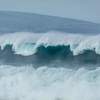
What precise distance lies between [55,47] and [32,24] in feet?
9.77

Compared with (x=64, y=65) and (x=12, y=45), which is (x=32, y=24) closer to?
(x=12, y=45)

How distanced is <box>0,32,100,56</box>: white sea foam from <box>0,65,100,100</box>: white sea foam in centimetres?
96

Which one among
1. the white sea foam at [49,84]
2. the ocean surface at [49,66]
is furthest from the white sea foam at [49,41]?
the white sea foam at [49,84]

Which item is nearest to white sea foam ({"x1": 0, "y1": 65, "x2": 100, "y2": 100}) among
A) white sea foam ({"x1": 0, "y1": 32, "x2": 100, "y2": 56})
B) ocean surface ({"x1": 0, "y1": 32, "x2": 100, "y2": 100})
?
ocean surface ({"x1": 0, "y1": 32, "x2": 100, "y2": 100})

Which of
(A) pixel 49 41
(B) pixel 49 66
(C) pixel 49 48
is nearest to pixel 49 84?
(B) pixel 49 66

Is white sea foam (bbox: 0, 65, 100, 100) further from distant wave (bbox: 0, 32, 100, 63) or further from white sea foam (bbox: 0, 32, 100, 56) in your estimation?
white sea foam (bbox: 0, 32, 100, 56)

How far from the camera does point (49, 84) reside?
1061 cm

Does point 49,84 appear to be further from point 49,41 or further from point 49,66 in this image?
point 49,41

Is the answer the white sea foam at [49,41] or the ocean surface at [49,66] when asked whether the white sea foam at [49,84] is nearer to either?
the ocean surface at [49,66]

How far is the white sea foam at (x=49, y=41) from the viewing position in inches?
452

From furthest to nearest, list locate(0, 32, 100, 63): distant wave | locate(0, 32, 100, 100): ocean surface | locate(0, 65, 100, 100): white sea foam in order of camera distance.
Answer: locate(0, 32, 100, 63): distant wave < locate(0, 32, 100, 100): ocean surface < locate(0, 65, 100, 100): white sea foam

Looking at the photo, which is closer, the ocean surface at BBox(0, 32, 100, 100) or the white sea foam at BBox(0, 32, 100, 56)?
the ocean surface at BBox(0, 32, 100, 100)

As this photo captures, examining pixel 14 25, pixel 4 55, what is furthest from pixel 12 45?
pixel 14 25

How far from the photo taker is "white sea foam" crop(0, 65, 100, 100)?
9.98 m
